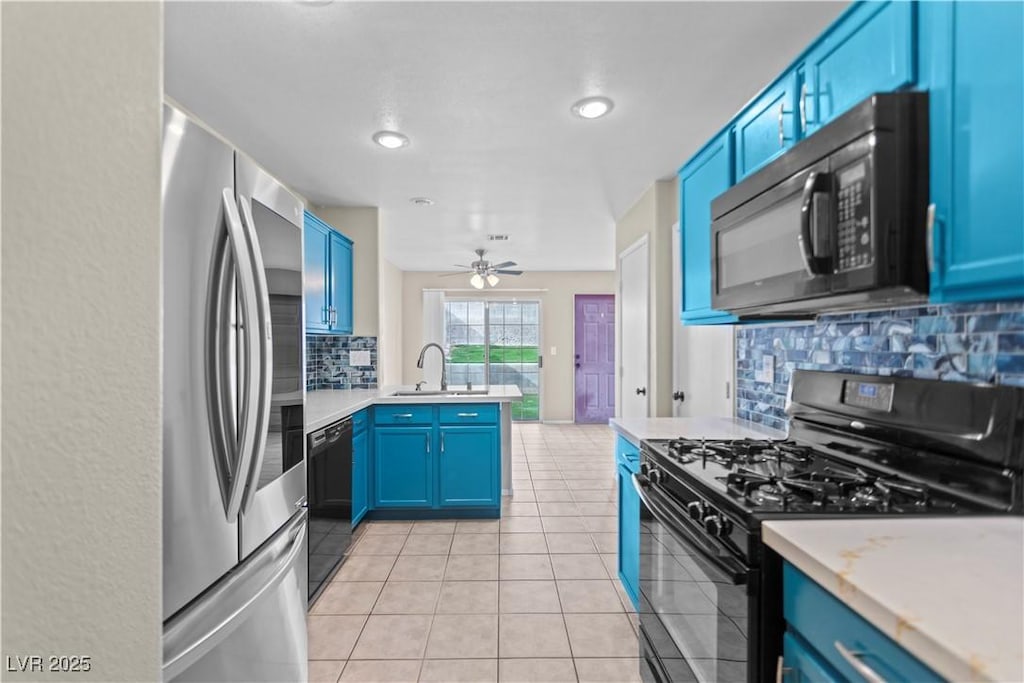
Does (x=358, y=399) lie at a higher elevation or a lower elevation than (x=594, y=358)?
lower

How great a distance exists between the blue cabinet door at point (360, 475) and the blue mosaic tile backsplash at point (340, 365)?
74 cm

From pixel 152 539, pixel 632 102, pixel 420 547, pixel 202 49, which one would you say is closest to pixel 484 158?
pixel 632 102

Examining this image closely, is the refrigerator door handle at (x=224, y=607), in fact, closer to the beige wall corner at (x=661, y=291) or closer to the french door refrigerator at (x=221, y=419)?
the french door refrigerator at (x=221, y=419)

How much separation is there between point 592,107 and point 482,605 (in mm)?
2431

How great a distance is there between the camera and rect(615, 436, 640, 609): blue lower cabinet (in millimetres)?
2080

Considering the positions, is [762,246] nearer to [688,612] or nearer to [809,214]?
[809,214]

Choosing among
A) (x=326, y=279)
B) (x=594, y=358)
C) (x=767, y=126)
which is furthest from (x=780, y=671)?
(x=594, y=358)

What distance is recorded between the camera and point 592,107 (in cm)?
233

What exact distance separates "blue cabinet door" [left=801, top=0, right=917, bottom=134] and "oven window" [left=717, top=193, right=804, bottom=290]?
0.27m

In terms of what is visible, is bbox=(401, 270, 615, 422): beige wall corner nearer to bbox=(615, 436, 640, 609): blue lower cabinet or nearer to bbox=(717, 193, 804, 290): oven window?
bbox=(615, 436, 640, 609): blue lower cabinet

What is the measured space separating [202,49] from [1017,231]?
2459mm

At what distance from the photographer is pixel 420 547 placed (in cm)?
308

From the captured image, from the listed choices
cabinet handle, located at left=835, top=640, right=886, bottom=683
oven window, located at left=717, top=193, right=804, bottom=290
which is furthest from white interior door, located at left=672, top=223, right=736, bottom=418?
cabinet handle, located at left=835, top=640, right=886, bottom=683

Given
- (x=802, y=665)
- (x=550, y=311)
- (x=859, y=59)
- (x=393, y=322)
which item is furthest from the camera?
(x=550, y=311)
